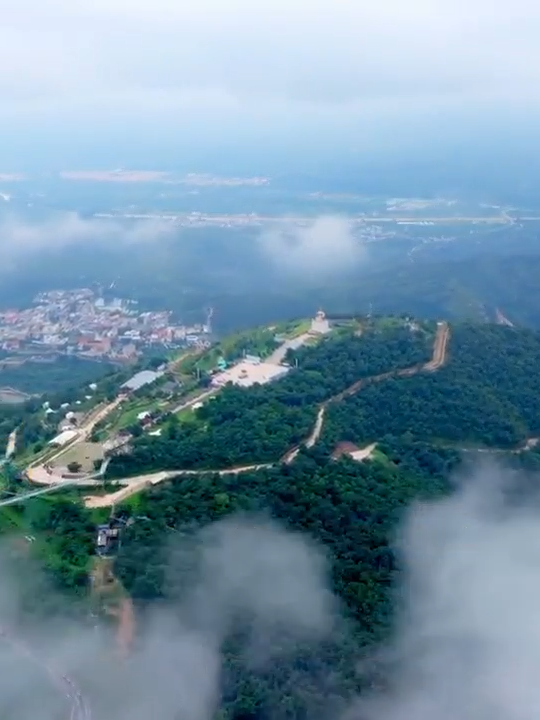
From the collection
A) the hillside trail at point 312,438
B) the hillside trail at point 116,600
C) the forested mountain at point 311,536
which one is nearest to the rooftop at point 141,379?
the hillside trail at point 312,438

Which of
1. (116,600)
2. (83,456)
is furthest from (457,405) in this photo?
(116,600)

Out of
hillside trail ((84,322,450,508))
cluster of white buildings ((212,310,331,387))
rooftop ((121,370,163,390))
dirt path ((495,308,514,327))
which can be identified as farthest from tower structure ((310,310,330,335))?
dirt path ((495,308,514,327))

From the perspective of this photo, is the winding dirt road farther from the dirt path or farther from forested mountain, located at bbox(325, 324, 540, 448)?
the dirt path

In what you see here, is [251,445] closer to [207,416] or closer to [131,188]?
[207,416]

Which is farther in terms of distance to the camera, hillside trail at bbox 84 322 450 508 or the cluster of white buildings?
the cluster of white buildings

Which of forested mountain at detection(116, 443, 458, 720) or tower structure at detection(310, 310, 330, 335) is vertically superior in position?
tower structure at detection(310, 310, 330, 335)

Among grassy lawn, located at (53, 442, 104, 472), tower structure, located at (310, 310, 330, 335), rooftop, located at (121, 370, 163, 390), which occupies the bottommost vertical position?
grassy lawn, located at (53, 442, 104, 472)

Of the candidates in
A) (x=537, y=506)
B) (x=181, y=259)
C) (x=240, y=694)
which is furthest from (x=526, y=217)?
(x=240, y=694)

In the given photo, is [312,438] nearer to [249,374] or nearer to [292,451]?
[292,451]
